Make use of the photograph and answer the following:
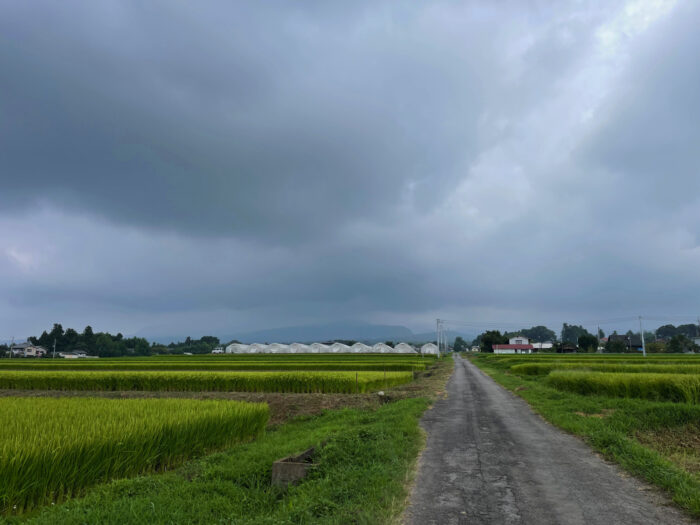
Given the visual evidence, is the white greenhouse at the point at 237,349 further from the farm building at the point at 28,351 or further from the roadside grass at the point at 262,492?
the roadside grass at the point at 262,492

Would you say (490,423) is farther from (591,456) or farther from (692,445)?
(692,445)

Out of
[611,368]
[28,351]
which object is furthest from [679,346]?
[28,351]

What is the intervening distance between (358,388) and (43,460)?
18571mm

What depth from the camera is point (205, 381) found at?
24.6 m

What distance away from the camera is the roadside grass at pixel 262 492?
226 inches

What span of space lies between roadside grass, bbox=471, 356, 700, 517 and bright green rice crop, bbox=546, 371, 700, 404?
2.77 feet

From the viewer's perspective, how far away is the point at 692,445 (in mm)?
10867

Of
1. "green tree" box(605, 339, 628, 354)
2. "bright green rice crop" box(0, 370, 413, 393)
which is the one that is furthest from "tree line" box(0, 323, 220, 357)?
"green tree" box(605, 339, 628, 354)

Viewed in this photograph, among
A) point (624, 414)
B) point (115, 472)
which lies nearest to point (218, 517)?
point (115, 472)

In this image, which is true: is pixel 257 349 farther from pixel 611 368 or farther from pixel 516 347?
pixel 611 368

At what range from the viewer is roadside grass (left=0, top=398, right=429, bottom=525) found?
5.75m

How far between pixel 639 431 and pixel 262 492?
11754mm

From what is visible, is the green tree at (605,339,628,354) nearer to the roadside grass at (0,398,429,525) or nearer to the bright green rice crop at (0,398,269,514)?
the roadside grass at (0,398,429,525)

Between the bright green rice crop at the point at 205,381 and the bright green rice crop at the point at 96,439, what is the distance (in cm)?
1114
